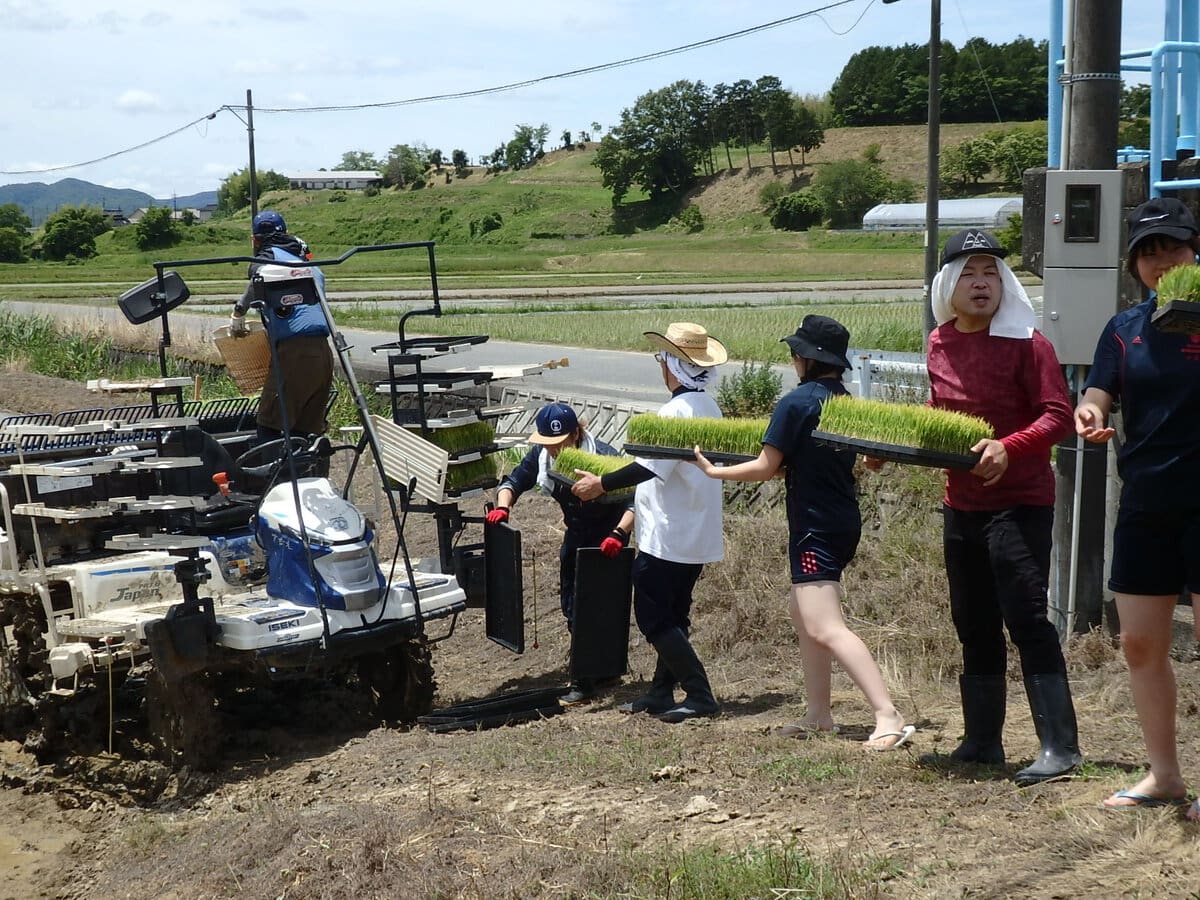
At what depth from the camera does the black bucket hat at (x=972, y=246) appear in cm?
536

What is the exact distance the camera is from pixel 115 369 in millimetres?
25594

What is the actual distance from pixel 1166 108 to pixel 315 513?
206 inches

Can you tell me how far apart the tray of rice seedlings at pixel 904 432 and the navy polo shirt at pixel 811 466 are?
0.22 m

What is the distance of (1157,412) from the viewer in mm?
4719

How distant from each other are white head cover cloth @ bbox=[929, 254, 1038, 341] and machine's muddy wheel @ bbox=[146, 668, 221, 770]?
4143 millimetres

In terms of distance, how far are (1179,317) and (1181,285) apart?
164 millimetres

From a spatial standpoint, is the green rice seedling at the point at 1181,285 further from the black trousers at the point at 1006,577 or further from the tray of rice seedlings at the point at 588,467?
the tray of rice seedlings at the point at 588,467

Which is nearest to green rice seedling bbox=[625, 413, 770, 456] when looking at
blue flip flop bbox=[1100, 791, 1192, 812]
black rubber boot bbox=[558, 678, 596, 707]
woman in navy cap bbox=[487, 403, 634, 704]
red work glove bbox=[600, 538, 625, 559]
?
red work glove bbox=[600, 538, 625, 559]

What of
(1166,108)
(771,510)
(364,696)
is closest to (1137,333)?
(1166,108)

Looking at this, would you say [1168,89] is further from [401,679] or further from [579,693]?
[401,679]

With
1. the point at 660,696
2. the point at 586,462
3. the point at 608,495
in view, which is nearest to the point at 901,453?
the point at 660,696

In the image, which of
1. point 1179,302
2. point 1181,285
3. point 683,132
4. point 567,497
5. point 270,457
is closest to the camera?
point 1179,302

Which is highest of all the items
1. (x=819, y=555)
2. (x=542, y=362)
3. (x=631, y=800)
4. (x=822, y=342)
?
(x=822, y=342)

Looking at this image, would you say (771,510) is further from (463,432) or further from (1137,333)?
(1137,333)
